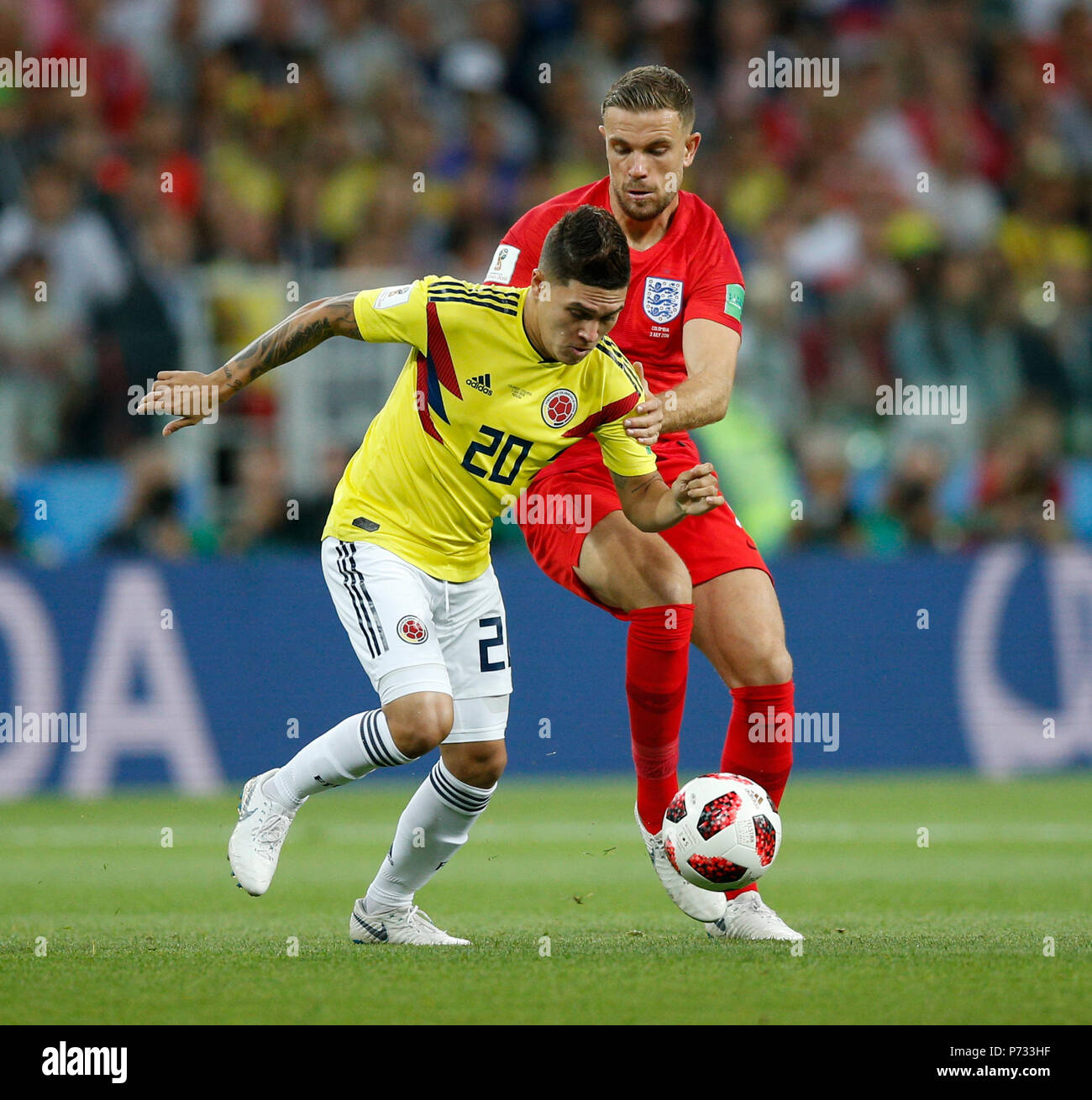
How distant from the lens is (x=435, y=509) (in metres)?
5.93

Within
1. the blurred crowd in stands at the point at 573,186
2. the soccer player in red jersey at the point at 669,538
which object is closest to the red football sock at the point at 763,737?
the soccer player in red jersey at the point at 669,538

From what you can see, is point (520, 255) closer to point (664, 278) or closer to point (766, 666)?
point (664, 278)

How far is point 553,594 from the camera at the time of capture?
37.4 feet

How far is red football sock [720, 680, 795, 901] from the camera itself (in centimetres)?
627

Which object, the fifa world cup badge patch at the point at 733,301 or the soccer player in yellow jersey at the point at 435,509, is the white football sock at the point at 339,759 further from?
the fifa world cup badge patch at the point at 733,301

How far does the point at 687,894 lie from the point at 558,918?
2.13ft

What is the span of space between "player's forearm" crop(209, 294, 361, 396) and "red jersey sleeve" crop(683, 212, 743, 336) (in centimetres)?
125

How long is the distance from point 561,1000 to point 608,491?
2.29 meters

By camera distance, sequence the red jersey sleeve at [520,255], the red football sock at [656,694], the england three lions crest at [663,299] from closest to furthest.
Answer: the red jersey sleeve at [520,255], the red football sock at [656,694], the england three lions crest at [663,299]

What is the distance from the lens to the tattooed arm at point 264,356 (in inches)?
228

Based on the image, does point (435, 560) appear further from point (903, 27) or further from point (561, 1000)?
point (903, 27)

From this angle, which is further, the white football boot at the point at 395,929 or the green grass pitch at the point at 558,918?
the white football boot at the point at 395,929

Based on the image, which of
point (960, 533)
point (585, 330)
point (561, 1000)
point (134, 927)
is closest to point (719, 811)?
point (561, 1000)

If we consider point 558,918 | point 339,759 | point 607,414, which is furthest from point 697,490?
point 558,918
